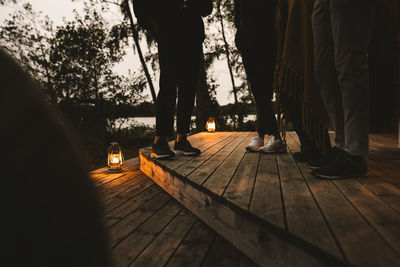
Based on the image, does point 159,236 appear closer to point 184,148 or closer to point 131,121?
point 184,148

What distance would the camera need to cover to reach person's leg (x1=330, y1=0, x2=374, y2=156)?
44.4 inches

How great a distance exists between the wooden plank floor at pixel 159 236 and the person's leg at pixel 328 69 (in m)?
0.76

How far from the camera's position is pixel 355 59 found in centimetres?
114

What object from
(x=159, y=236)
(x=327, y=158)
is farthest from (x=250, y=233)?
(x=327, y=158)

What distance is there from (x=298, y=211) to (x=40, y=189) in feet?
2.71

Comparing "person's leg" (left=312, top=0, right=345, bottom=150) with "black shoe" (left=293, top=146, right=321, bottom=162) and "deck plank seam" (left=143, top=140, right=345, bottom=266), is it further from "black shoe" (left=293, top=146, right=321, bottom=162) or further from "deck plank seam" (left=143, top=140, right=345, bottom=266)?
"deck plank seam" (left=143, top=140, right=345, bottom=266)

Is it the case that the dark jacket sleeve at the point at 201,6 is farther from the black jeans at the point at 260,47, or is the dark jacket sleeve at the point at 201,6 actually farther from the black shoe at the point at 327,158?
the black shoe at the point at 327,158

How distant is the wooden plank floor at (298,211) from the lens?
2.11 ft

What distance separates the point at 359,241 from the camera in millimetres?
653

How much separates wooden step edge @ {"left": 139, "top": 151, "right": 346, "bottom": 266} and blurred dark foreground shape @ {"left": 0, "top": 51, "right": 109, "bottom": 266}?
583 millimetres

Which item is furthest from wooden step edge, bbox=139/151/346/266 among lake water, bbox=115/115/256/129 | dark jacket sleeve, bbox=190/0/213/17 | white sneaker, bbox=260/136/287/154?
lake water, bbox=115/115/256/129

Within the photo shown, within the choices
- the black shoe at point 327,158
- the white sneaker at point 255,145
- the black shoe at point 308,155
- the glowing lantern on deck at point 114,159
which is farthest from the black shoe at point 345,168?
the glowing lantern on deck at point 114,159

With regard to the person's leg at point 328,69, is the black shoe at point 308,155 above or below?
below

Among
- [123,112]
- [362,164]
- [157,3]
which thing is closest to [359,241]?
[362,164]
